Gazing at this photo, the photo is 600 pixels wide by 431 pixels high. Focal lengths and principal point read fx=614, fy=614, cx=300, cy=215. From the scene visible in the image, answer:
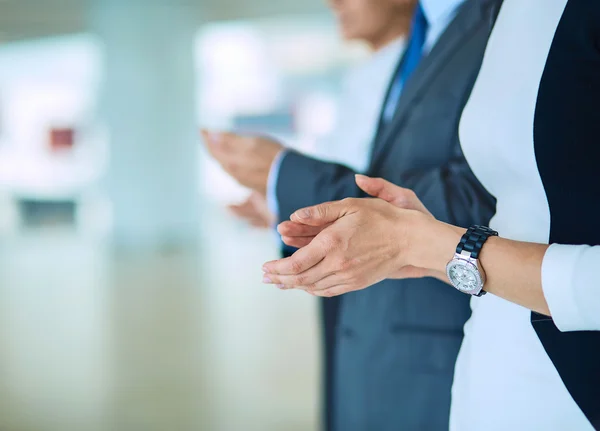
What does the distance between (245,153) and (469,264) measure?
0.53 metres

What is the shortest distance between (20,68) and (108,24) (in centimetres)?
500

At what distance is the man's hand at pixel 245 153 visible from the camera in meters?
1.14

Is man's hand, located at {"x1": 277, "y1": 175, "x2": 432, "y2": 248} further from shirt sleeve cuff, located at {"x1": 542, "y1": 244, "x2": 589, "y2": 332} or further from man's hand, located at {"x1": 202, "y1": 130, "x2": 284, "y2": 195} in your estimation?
man's hand, located at {"x1": 202, "y1": 130, "x2": 284, "y2": 195}

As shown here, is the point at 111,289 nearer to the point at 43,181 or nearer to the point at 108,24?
the point at 108,24

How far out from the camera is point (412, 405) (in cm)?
119

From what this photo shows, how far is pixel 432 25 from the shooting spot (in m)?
1.25

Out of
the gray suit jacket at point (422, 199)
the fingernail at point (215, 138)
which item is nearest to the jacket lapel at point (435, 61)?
the gray suit jacket at point (422, 199)

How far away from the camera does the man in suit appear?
1.02m

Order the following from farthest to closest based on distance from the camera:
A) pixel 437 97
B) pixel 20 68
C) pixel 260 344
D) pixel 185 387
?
pixel 20 68
pixel 260 344
pixel 185 387
pixel 437 97

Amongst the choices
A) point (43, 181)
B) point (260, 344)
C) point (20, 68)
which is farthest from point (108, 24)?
point (260, 344)

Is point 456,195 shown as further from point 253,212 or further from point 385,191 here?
point 253,212

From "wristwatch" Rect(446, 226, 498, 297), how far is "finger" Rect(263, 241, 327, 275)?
0.54 ft

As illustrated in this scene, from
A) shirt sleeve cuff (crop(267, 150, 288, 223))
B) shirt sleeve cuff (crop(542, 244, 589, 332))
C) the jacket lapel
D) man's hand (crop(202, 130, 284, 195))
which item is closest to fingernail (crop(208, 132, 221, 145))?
man's hand (crop(202, 130, 284, 195))

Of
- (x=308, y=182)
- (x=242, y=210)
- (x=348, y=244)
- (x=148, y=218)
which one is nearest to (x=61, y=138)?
(x=148, y=218)
